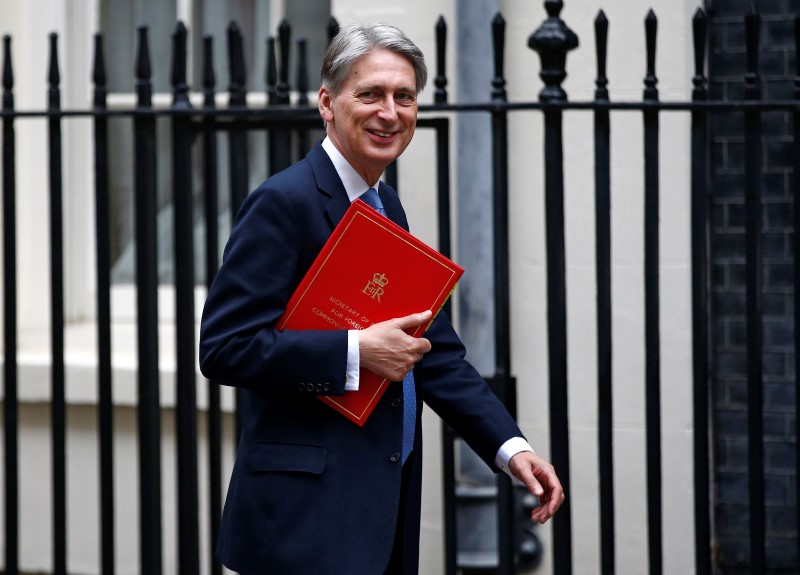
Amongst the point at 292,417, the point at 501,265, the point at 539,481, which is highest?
the point at 501,265

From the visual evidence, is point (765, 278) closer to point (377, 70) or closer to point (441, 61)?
point (441, 61)

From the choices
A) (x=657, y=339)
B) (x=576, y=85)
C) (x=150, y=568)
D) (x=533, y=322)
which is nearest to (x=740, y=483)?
(x=533, y=322)

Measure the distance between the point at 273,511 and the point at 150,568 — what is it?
1.79m

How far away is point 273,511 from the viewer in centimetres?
238

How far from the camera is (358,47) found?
2369 millimetres

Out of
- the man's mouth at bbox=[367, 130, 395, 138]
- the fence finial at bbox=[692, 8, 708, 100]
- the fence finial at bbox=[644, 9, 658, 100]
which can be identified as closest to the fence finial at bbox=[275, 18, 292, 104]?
the fence finial at bbox=[644, 9, 658, 100]

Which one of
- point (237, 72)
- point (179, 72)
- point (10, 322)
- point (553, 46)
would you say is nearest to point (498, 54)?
point (553, 46)

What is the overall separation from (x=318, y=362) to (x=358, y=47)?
587mm

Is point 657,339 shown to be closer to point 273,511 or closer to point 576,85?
point 576,85

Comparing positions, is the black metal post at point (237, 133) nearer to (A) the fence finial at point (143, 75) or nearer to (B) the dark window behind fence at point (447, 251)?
(B) the dark window behind fence at point (447, 251)

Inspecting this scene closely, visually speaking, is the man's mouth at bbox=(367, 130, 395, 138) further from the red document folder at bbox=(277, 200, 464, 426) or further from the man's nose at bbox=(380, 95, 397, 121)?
the red document folder at bbox=(277, 200, 464, 426)

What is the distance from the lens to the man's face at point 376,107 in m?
2.37

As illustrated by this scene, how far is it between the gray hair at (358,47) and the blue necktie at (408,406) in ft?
0.78

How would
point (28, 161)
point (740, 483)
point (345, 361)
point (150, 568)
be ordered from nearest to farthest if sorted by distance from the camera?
1. point (345, 361)
2. point (150, 568)
3. point (740, 483)
4. point (28, 161)
